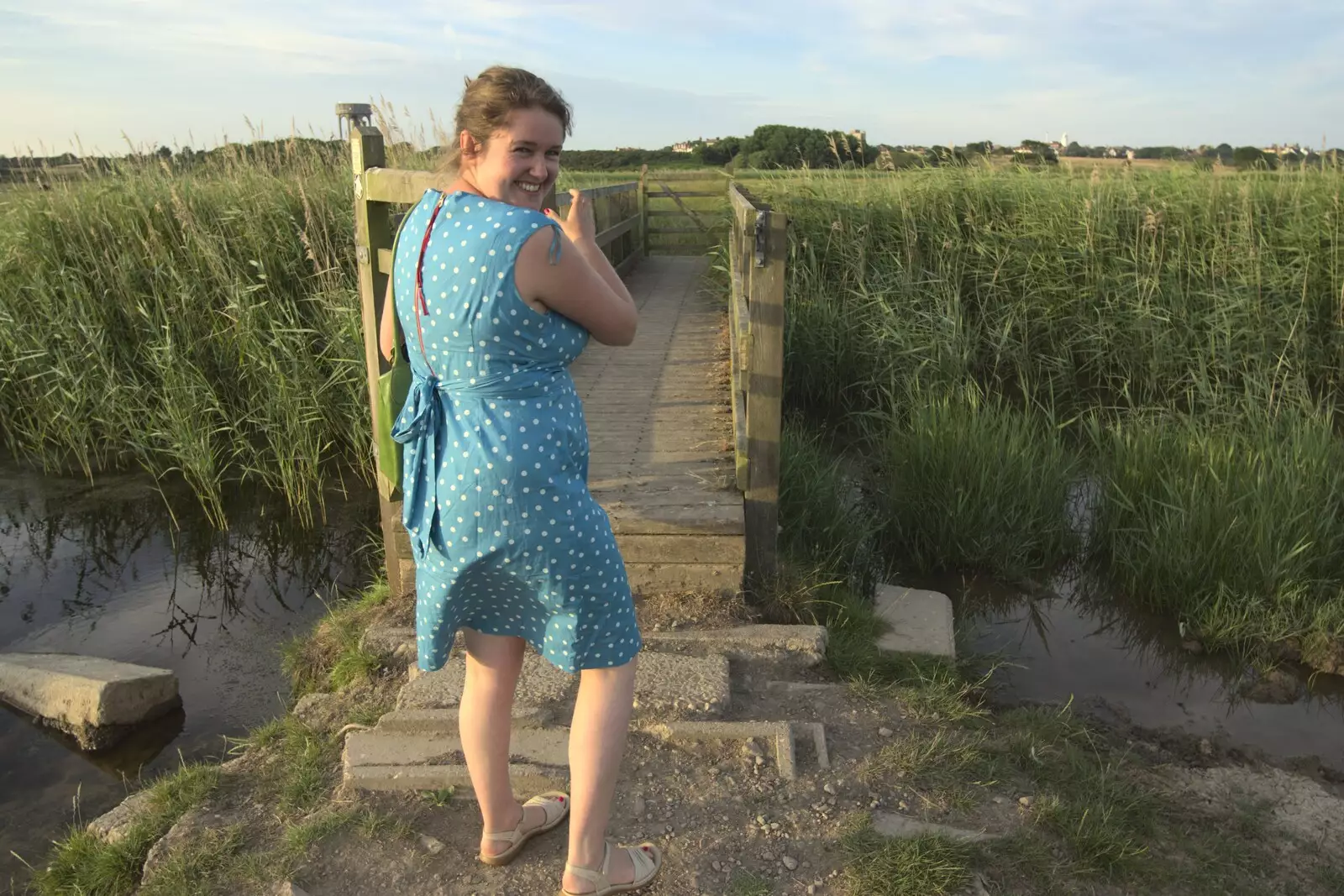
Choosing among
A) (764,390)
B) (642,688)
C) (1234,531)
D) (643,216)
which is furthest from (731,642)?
(643,216)

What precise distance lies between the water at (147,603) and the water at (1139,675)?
126 inches

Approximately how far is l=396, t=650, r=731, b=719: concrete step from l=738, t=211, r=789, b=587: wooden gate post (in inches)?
34.5

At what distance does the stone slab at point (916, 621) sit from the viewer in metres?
3.83

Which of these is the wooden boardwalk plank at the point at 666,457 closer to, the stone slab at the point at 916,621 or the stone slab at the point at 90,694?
the stone slab at the point at 916,621

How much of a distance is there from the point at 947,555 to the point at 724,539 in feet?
6.16

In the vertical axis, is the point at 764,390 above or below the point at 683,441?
above

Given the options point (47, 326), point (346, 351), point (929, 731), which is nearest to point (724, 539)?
point (929, 731)

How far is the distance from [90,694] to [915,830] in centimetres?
309

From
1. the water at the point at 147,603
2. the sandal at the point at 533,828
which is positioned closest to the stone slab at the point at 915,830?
the sandal at the point at 533,828

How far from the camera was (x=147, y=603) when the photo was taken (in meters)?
4.87

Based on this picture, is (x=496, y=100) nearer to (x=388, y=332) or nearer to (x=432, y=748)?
(x=388, y=332)

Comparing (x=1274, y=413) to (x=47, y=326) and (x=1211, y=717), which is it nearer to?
(x=1211, y=717)

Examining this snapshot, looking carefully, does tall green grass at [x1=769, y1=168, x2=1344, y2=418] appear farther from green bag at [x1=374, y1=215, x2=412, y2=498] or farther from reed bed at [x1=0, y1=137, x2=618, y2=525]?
green bag at [x1=374, y1=215, x2=412, y2=498]

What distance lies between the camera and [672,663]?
3.16m
